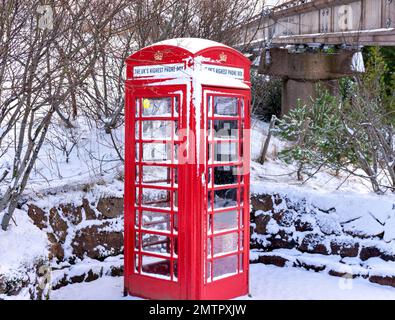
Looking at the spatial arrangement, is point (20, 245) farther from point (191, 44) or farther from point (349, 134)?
point (349, 134)

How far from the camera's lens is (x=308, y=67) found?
998 centimetres

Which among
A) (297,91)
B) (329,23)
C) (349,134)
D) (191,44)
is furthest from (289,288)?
(297,91)

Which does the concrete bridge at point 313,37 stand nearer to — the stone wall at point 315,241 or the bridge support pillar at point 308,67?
the bridge support pillar at point 308,67

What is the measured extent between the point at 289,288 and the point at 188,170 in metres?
2.02

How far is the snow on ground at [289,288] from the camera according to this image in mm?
5426

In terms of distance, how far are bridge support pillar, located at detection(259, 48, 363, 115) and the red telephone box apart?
5.02 metres

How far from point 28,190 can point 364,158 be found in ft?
12.9

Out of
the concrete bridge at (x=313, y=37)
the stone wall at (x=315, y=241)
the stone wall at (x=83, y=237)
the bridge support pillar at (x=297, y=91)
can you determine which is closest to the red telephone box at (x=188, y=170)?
the stone wall at (x=83, y=237)

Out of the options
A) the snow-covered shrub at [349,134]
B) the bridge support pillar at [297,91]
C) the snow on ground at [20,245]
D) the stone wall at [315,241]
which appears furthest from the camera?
the bridge support pillar at [297,91]

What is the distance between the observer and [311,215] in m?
6.45

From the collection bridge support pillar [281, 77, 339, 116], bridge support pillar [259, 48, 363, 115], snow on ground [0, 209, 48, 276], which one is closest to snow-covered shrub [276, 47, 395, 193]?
bridge support pillar [259, 48, 363, 115]

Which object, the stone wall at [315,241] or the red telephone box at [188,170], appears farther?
the stone wall at [315,241]

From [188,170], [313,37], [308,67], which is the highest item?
[313,37]

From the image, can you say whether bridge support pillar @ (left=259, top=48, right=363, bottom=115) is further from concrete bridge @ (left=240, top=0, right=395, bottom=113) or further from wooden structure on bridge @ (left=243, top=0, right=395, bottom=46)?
wooden structure on bridge @ (left=243, top=0, right=395, bottom=46)
